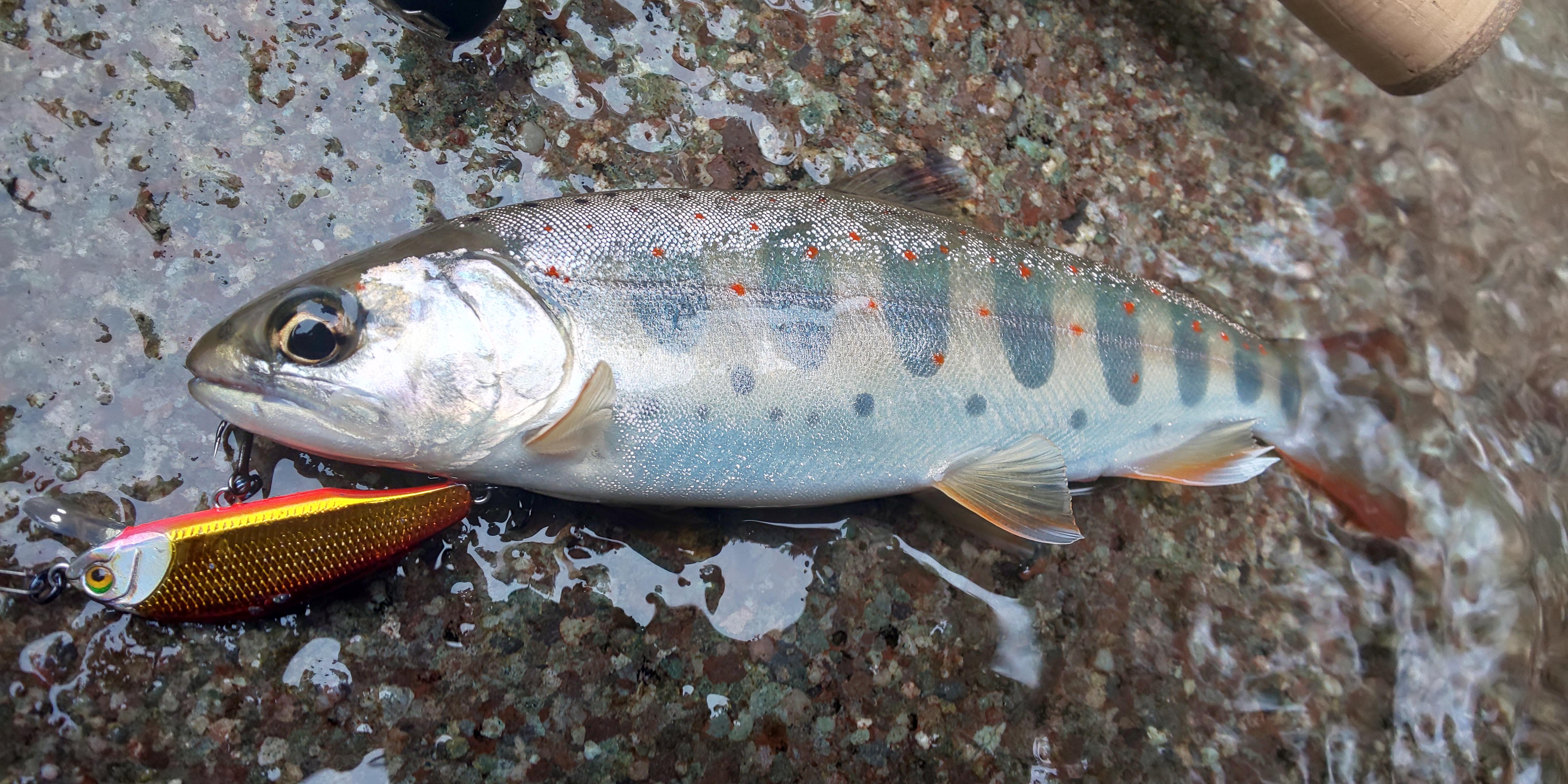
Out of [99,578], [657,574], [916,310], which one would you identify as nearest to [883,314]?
[916,310]

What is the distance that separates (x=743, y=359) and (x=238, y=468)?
1.07 m

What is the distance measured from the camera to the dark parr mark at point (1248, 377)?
2168 mm

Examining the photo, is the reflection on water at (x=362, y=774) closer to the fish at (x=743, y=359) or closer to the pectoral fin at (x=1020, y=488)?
the fish at (x=743, y=359)

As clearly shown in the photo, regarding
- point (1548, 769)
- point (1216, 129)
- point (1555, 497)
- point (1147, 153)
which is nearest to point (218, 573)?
point (1147, 153)

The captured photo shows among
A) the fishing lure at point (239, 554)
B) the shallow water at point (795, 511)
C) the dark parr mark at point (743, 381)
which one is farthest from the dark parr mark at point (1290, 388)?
the fishing lure at point (239, 554)

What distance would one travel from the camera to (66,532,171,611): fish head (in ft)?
4.98

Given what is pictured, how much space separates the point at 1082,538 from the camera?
85.1 inches

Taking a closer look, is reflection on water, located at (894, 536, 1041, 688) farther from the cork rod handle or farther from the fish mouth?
the cork rod handle

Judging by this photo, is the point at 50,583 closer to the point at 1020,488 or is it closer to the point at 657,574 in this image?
the point at 657,574

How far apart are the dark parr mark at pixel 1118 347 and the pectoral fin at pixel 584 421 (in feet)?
3.74

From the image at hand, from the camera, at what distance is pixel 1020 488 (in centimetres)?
→ 194

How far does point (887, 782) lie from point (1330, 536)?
149 cm

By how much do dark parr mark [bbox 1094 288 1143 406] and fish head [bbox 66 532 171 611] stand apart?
196 centimetres

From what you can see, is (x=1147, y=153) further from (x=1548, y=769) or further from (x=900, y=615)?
(x=1548, y=769)
